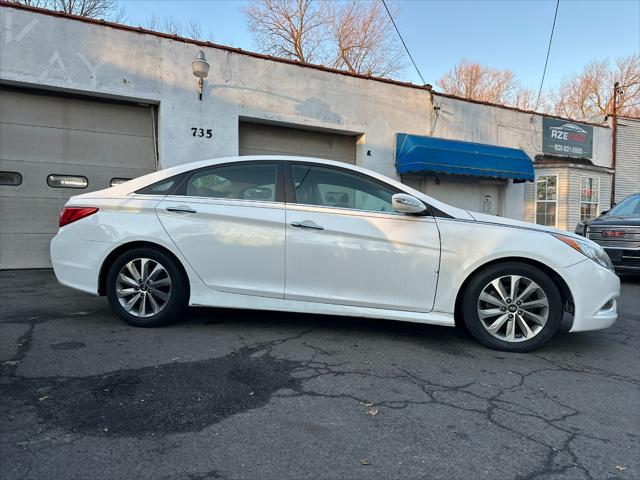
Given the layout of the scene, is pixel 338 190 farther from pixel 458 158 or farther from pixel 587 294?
pixel 458 158

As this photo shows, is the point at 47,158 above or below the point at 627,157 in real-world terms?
below

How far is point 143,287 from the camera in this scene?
4.14 m

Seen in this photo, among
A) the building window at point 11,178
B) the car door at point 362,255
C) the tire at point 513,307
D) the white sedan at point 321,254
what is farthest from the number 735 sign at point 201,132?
the tire at point 513,307

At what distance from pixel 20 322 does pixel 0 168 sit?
4680mm

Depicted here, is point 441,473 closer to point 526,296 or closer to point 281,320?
point 526,296

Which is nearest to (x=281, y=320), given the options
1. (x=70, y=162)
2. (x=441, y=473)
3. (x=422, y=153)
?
(x=441, y=473)

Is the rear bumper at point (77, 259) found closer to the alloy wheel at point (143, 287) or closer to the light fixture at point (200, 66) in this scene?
the alloy wheel at point (143, 287)

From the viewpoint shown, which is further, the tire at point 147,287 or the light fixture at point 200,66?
the light fixture at point 200,66

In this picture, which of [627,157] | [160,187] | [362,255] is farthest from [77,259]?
[627,157]

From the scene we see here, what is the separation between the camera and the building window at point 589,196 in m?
14.2

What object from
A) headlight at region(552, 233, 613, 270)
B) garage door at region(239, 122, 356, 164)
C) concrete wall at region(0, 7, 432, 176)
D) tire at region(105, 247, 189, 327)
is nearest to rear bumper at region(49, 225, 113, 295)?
tire at region(105, 247, 189, 327)

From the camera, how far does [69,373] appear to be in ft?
10.2

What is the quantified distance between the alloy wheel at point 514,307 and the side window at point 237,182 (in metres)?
2.10

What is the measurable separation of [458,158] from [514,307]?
810cm
